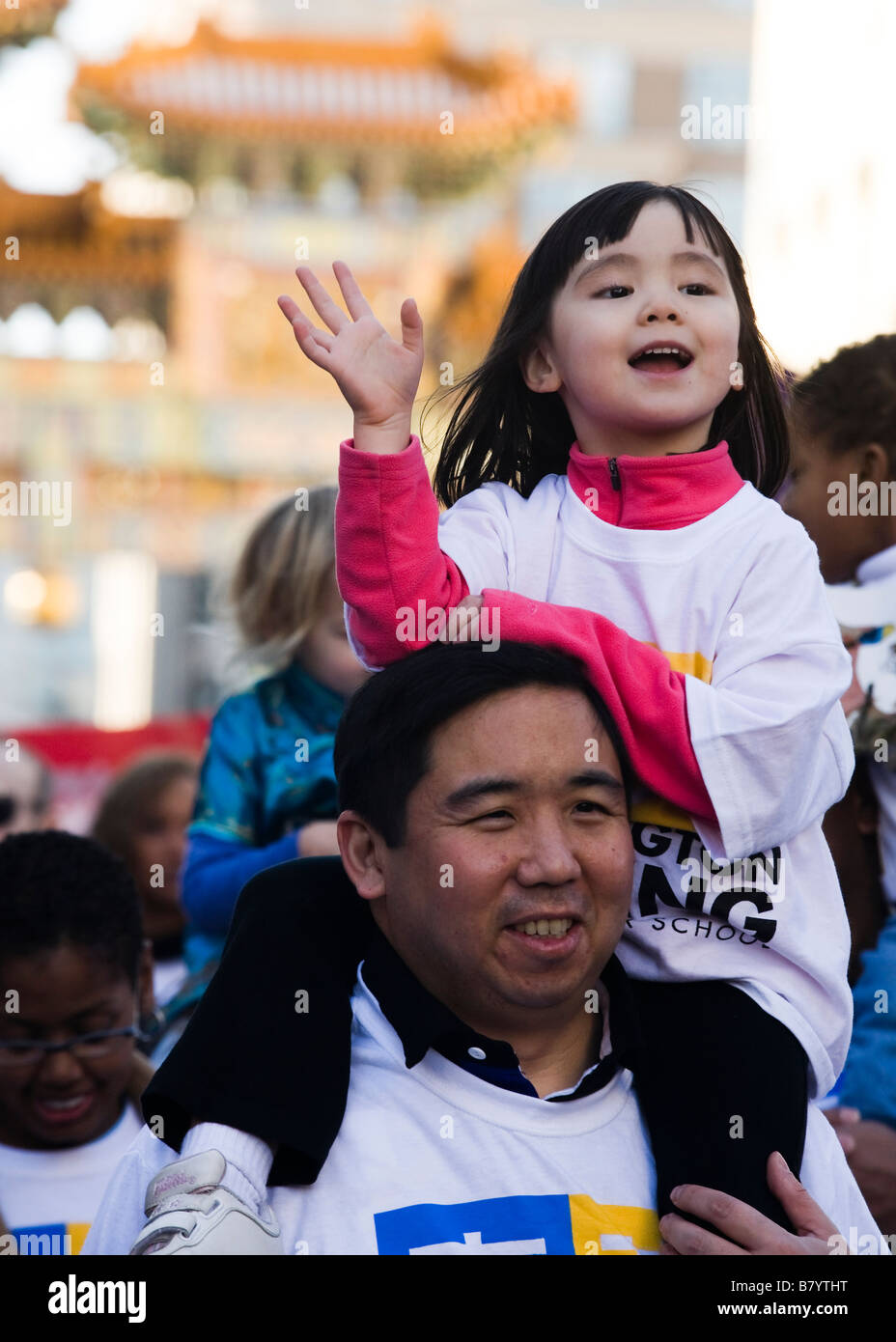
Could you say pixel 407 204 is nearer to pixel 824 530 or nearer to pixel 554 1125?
pixel 824 530

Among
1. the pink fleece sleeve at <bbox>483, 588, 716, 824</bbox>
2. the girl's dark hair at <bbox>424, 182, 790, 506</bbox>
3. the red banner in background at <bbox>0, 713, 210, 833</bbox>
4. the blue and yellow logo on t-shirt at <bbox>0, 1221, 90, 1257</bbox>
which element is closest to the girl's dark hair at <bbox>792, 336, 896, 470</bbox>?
the girl's dark hair at <bbox>424, 182, 790, 506</bbox>

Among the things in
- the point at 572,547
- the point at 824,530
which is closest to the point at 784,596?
the point at 572,547

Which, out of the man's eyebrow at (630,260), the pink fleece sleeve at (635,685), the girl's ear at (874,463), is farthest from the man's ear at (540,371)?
the girl's ear at (874,463)

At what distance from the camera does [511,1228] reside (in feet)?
5.61

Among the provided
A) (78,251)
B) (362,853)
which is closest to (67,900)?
(362,853)

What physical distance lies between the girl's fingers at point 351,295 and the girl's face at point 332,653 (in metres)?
1.24

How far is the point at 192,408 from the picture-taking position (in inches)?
704

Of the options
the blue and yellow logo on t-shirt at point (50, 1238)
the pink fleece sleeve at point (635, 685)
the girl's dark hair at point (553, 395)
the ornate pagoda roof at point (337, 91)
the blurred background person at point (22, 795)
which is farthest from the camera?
the ornate pagoda roof at point (337, 91)

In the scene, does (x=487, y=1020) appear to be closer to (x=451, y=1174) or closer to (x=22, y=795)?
(x=451, y=1174)

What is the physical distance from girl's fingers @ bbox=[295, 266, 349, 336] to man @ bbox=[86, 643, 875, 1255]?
428 millimetres

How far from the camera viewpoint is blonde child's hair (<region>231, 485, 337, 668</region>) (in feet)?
10.6

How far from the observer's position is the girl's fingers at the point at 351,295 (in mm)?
1909

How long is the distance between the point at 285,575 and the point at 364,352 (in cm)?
145

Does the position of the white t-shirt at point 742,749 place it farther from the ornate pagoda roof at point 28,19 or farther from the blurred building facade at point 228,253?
the blurred building facade at point 228,253
